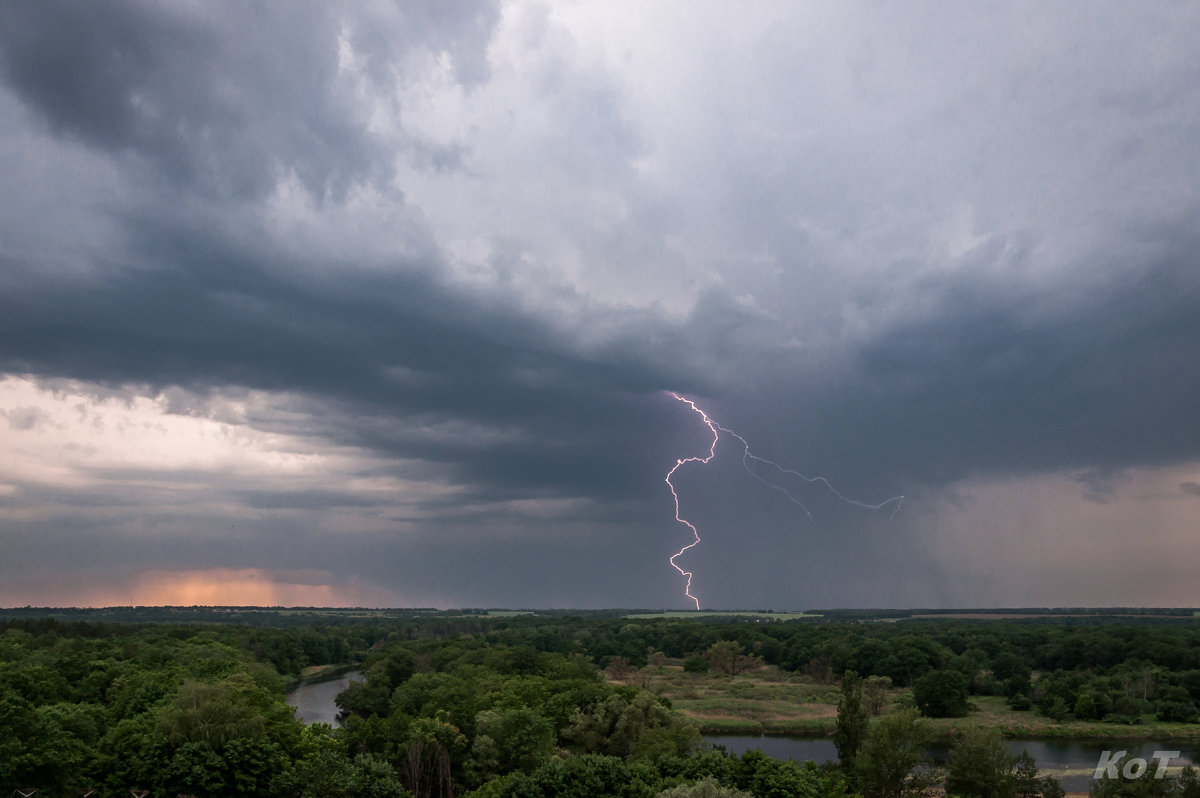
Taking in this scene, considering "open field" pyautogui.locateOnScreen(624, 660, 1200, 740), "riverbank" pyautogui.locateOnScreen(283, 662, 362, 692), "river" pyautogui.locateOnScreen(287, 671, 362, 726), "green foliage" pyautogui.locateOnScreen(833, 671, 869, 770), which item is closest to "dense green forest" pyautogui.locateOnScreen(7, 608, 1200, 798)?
"green foliage" pyautogui.locateOnScreen(833, 671, 869, 770)

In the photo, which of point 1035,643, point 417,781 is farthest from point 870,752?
point 1035,643

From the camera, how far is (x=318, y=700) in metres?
123

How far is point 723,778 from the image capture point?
41.3 metres

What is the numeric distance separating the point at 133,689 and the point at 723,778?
48894 mm

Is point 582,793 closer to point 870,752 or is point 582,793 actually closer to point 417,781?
point 417,781

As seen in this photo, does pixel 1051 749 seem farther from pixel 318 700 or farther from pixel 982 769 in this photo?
pixel 318 700

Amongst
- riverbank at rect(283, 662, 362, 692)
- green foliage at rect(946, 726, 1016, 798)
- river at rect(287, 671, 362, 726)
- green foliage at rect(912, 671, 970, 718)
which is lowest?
riverbank at rect(283, 662, 362, 692)

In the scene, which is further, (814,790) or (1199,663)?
(1199,663)

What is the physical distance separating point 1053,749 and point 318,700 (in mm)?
101775

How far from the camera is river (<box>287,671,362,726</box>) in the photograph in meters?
101

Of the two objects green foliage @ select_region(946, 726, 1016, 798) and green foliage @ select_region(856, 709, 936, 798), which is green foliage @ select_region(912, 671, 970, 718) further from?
green foliage @ select_region(856, 709, 936, 798)

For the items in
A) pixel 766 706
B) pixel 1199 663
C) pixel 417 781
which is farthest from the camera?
pixel 1199 663

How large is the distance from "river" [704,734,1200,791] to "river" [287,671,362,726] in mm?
48273

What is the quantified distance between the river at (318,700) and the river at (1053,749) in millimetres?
48273
